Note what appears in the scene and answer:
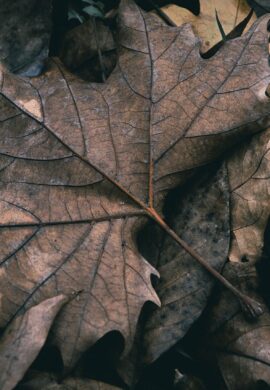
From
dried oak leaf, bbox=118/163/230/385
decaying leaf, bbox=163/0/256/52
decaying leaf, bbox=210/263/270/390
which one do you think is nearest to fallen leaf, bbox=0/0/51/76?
decaying leaf, bbox=163/0/256/52

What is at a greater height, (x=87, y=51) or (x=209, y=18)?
(x=209, y=18)

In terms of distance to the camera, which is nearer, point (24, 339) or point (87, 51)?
point (24, 339)

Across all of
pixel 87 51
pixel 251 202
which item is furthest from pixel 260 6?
pixel 251 202

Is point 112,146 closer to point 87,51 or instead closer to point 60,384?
point 87,51

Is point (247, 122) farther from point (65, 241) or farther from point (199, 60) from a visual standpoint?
point (65, 241)

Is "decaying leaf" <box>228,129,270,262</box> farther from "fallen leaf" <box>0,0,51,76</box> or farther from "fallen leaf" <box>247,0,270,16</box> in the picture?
"fallen leaf" <box>0,0,51,76</box>

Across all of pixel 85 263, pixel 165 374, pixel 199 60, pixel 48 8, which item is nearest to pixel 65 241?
pixel 85 263

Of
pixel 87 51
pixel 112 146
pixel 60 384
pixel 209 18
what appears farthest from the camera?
pixel 209 18
